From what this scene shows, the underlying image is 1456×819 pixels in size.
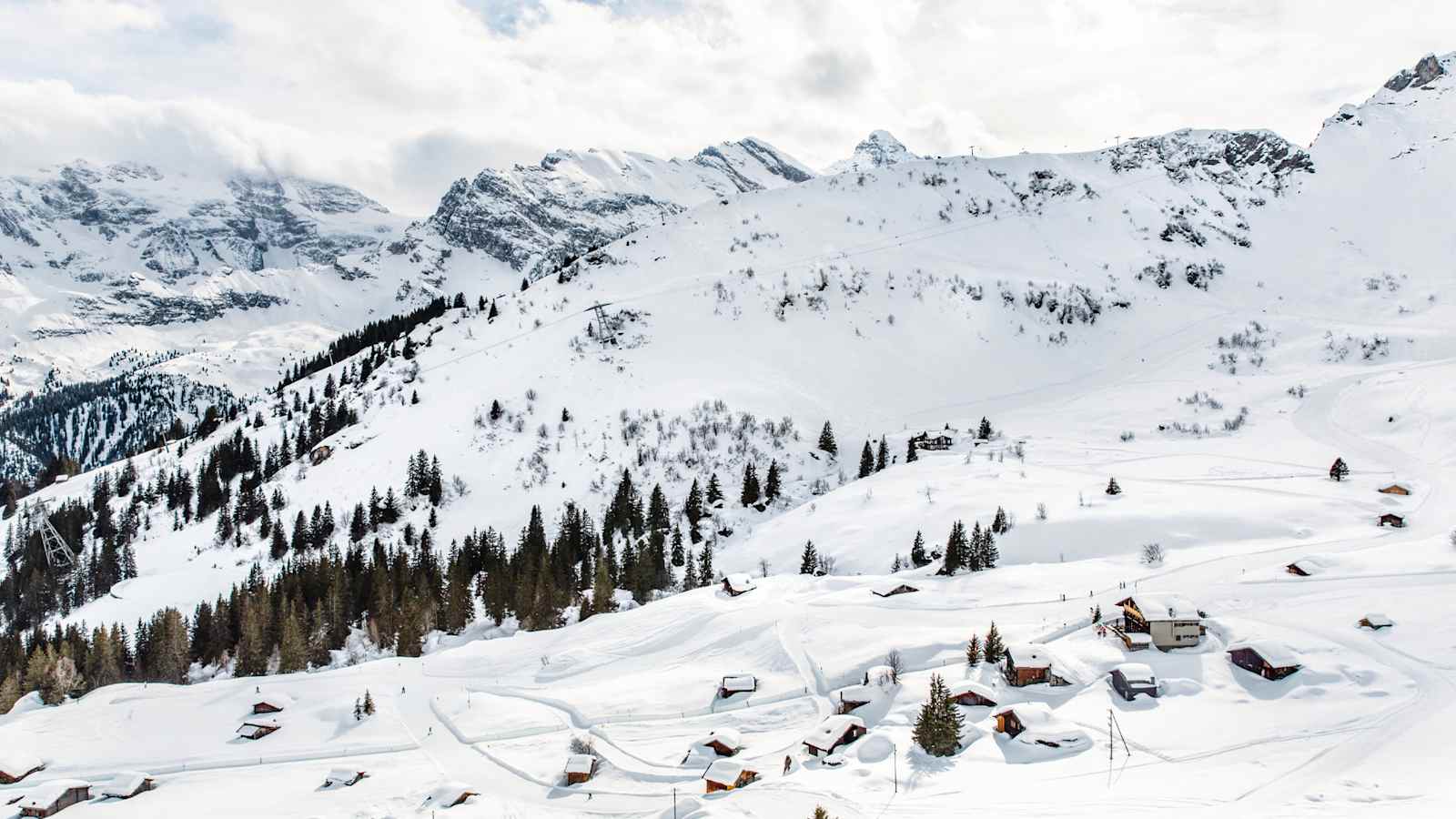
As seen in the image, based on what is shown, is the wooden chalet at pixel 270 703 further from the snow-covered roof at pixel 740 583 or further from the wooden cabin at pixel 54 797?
the snow-covered roof at pixel 740 583

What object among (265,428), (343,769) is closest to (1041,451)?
(343,769)

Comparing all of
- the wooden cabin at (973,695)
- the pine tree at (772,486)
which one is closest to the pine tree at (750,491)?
the pine tree at (772,486)

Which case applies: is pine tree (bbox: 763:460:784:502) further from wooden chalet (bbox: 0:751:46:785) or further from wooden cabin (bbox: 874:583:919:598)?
wooden chalet (bbox: 0:751:46:785)

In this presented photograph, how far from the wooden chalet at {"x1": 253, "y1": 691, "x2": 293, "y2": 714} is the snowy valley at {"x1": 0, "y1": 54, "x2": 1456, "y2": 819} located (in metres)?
0.45

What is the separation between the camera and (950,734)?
139 ft

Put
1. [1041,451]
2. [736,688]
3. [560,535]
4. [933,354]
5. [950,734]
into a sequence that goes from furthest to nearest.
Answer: [933,354], [1041,451], [560,535], [736,688], [950,734]

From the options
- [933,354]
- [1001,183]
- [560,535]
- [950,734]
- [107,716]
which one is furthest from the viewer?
[1001,183]

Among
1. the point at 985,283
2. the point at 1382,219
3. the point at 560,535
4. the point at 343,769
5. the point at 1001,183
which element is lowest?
the point at 343,769

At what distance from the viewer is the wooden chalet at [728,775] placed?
42.4 metres

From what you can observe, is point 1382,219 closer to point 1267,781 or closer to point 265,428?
point 1267,781

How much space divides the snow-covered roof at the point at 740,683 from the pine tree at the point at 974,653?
14356mm

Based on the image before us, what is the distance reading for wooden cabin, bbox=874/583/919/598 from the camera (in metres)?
66.8

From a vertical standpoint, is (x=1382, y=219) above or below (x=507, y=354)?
above

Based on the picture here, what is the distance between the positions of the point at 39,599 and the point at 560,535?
273 feet
